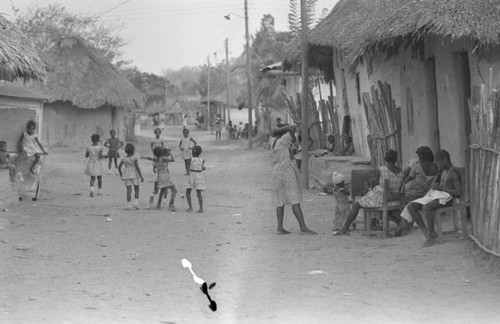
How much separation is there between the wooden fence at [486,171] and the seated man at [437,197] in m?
0.29

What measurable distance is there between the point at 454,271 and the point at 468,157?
7.64 feet

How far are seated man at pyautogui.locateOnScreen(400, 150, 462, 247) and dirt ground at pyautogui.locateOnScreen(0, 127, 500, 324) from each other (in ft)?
0.79

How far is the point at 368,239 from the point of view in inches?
425

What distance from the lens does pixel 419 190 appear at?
1050cm

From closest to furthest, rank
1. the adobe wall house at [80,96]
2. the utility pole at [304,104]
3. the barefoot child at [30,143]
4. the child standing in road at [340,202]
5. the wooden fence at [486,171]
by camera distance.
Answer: the wooden fence at [486,171], the child standing in road at [340,202], the barefoot child at [30,143], the utility pole at [304,104], the adobe wall house at [80,96]

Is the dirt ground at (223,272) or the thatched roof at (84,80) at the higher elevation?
the thatched roof at (84,80)

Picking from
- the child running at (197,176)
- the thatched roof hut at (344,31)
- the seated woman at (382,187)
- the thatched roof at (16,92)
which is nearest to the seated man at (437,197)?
the seated woman at (382,187)

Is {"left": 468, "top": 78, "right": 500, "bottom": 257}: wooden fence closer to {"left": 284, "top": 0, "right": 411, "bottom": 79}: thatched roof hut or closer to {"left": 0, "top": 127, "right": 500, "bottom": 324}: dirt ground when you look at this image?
{"left": 0, "top": 127, "right": 500, "bottom": 324}: dirt ground

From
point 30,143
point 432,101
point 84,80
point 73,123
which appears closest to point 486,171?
point 432,101

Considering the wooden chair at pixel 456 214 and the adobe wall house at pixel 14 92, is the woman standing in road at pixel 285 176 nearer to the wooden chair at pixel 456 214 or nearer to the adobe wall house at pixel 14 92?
the wooden chair at pixel 456 214

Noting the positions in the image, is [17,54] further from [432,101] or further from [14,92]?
[432,101]

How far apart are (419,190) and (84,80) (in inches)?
977

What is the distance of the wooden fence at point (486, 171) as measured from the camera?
26.9ft

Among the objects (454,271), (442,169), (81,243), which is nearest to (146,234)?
(81,243)
